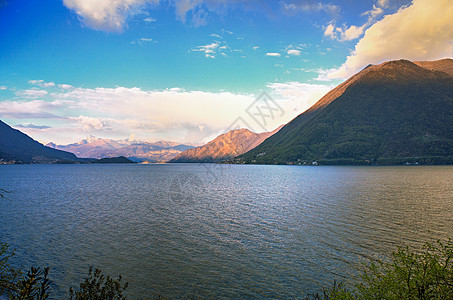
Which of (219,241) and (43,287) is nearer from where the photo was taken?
(43,287)

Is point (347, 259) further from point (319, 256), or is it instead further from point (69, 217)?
point (69, 217)

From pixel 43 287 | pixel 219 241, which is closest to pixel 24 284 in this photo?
pixel 43 287

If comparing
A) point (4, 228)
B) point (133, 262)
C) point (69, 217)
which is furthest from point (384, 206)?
point (4, 228)

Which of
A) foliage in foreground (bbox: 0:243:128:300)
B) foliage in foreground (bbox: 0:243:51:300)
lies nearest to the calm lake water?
foliage in foreground (bbox: 0:243:51:300)

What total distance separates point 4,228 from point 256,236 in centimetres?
3758

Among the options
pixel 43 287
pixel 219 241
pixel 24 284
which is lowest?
pixel 219 241

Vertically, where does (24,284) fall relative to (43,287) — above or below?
above

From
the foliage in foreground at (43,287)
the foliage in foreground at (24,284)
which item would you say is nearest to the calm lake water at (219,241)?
the foliage in foreground at (24,284)

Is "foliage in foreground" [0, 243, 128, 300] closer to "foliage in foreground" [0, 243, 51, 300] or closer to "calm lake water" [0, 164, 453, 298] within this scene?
"foliage in foreground" [0, 243, 51, 300]

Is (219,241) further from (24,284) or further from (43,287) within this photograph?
(24,284)

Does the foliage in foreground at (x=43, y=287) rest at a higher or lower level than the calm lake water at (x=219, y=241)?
higher

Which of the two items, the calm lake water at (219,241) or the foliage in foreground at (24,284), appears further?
the calm lake water at (219,241)

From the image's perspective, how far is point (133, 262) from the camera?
80.7ft

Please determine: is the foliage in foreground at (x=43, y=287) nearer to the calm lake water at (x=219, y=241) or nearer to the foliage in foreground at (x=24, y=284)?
the foliage in foreground at (x=24, y=284)
